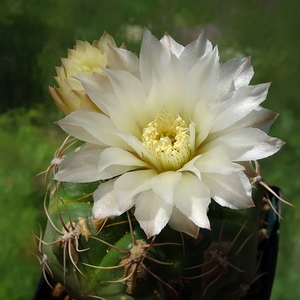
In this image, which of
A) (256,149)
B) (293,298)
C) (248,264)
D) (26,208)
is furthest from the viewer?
(26,208)

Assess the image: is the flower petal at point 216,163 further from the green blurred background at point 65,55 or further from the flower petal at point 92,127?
the green blurred background at point 65,55

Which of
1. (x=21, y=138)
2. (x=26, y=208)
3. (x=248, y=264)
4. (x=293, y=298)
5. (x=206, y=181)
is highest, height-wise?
(x=206, y=181)

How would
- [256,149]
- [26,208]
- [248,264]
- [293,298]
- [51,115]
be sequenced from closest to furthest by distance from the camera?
[256,149]
[248,264]
[293,298]
[26,208]
[51,115]

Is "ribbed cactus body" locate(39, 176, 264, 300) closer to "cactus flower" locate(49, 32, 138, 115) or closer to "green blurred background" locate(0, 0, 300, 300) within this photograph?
"cactus flower" locate(49, 32, 138, 115)

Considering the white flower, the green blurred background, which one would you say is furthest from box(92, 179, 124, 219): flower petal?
the green blurred background

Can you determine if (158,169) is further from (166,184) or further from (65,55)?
(65,55)

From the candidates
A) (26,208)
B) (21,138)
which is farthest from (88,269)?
(21,138)

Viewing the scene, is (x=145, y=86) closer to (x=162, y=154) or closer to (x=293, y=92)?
(x=162, y=154)
